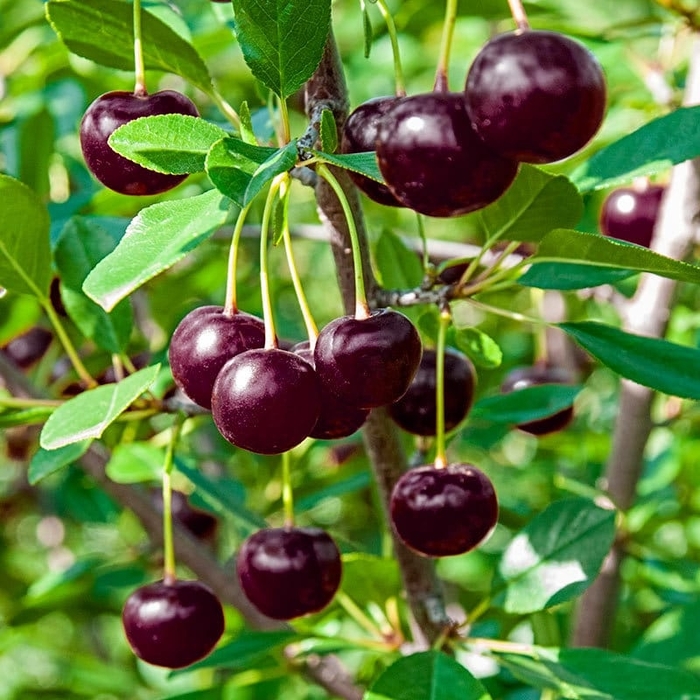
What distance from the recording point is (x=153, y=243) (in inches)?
29.7

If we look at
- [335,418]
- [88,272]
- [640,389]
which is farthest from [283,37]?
→ [640,389]

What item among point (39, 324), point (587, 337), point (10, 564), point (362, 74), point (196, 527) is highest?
point (587, 337)

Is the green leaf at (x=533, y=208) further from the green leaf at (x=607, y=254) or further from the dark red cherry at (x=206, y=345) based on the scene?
the dark red cherry at (x=206, y=345)

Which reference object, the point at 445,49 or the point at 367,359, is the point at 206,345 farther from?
the point at 445,49

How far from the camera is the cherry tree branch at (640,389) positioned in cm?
152

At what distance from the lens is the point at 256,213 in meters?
2.03

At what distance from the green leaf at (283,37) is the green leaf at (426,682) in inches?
24.3

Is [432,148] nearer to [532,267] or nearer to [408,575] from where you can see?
[532,267]

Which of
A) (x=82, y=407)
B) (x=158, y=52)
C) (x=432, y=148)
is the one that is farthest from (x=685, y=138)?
(x=82, y=407)

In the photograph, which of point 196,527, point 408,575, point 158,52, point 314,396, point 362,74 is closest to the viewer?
point 314,396

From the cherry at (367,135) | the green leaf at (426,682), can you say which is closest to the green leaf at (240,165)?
the cherry at (367,135)

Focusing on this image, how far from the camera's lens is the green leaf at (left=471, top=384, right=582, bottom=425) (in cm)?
143

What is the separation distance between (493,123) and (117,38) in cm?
55

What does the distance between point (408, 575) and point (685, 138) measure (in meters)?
0.61
